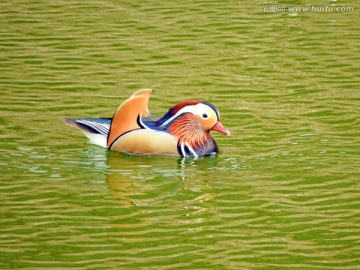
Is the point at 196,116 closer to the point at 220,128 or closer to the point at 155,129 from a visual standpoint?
the point at 220,128

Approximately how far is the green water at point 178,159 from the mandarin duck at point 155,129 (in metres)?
0.12

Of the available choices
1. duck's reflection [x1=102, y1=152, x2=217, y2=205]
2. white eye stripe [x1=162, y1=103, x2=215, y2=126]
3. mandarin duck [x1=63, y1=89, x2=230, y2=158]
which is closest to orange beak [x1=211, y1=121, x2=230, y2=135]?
mandarin duck [x1=63, y1=89, x2=230, y2=158]

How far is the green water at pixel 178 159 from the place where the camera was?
882cm

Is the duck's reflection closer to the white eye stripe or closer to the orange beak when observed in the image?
the orange beak

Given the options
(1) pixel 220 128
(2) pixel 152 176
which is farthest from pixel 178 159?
(2) pixel 152 176

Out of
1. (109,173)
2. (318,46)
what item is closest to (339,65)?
(318,46)

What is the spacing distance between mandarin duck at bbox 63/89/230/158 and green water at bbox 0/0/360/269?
12 cm

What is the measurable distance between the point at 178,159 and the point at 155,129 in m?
0.35

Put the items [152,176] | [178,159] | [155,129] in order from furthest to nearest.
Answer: [155,129], [178,159], [152,176]

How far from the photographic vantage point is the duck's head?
37.1ft

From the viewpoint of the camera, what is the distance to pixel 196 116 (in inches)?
448

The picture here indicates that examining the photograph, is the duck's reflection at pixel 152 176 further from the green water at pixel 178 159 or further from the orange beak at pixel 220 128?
the orange beak at pixel 220 128

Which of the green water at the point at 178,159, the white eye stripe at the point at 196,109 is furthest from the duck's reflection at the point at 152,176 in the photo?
the white eye stripe at the point at 196,109

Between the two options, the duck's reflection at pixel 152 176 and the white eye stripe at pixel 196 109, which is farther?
the white eye stripe at pixel 196 109
